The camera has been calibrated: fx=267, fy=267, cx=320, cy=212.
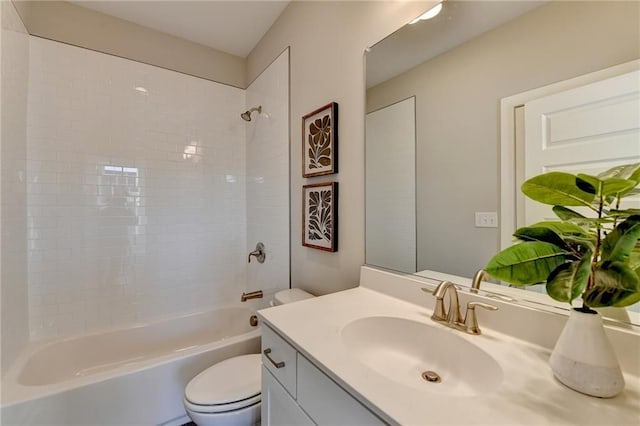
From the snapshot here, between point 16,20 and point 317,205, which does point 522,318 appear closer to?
point 317,205

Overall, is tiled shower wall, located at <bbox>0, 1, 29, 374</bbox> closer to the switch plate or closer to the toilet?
the toilet

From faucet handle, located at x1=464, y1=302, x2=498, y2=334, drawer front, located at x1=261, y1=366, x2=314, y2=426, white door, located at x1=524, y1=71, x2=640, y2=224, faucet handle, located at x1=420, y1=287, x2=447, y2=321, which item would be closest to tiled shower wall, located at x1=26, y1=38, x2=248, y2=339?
drawer front, located at x1=261, y1=366, x2=314, y2=426

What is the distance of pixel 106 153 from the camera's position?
1.91 metres

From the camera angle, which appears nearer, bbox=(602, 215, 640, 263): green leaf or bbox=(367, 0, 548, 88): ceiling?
bbox=(602, 215, 640, 263): green leaf

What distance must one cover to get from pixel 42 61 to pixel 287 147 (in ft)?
5.40

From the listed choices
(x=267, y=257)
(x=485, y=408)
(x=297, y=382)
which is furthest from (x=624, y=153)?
(x=267, y=257)

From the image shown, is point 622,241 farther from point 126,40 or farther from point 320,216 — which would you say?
point 126,40

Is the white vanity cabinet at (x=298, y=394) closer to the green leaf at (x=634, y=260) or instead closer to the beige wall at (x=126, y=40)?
the green leaf at (x=634, y=260)

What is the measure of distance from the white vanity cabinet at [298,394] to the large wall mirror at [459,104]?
0.58 m

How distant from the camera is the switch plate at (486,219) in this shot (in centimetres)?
87

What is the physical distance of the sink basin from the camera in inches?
27.6

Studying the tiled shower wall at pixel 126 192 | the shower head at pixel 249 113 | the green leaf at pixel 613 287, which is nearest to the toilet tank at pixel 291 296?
the tiled shower wall at pixel 126 192

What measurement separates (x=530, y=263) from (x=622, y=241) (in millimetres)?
145

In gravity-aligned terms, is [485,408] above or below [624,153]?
below
